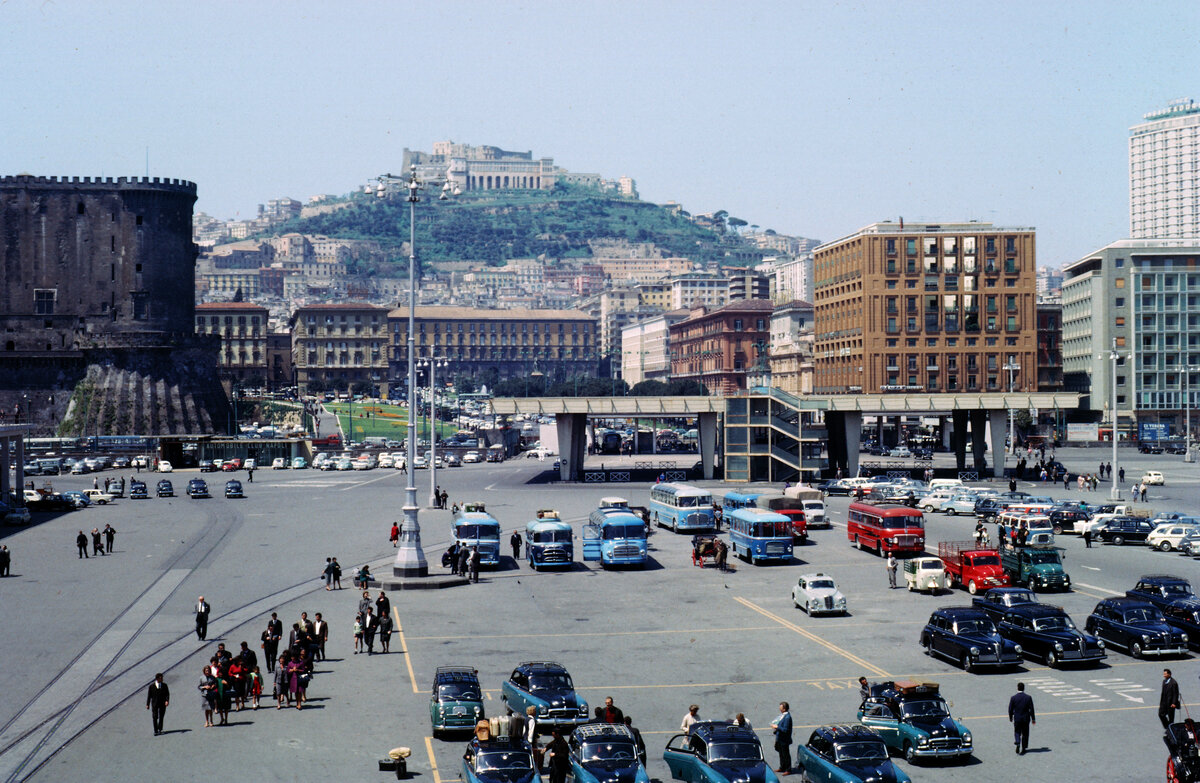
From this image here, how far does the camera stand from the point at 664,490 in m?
62.3

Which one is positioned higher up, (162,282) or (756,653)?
(162,282)

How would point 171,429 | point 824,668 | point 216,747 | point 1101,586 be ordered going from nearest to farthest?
point 216,747, point 824,668, point 1101,586, point 171,429

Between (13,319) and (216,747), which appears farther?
(13,319)

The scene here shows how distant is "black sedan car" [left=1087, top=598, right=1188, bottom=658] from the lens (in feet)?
97.7

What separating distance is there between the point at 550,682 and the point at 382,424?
154516 mm

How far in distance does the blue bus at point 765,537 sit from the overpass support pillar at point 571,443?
133 ft

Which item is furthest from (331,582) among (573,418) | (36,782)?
(573,418)

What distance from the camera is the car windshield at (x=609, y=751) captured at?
20.2 meters

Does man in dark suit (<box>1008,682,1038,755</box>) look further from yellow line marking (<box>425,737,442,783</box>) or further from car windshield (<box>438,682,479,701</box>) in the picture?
yellow line marking (<box>425,737,442,783</box>)

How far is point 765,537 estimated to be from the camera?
4828 cm

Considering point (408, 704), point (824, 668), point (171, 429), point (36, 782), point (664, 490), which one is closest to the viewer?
point (36, 782)

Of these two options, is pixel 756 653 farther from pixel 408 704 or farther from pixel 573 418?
pixel 573 418

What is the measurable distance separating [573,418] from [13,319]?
88.7m

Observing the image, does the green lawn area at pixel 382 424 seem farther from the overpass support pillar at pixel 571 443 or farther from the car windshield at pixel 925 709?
the car windshield at pixel 925 709
